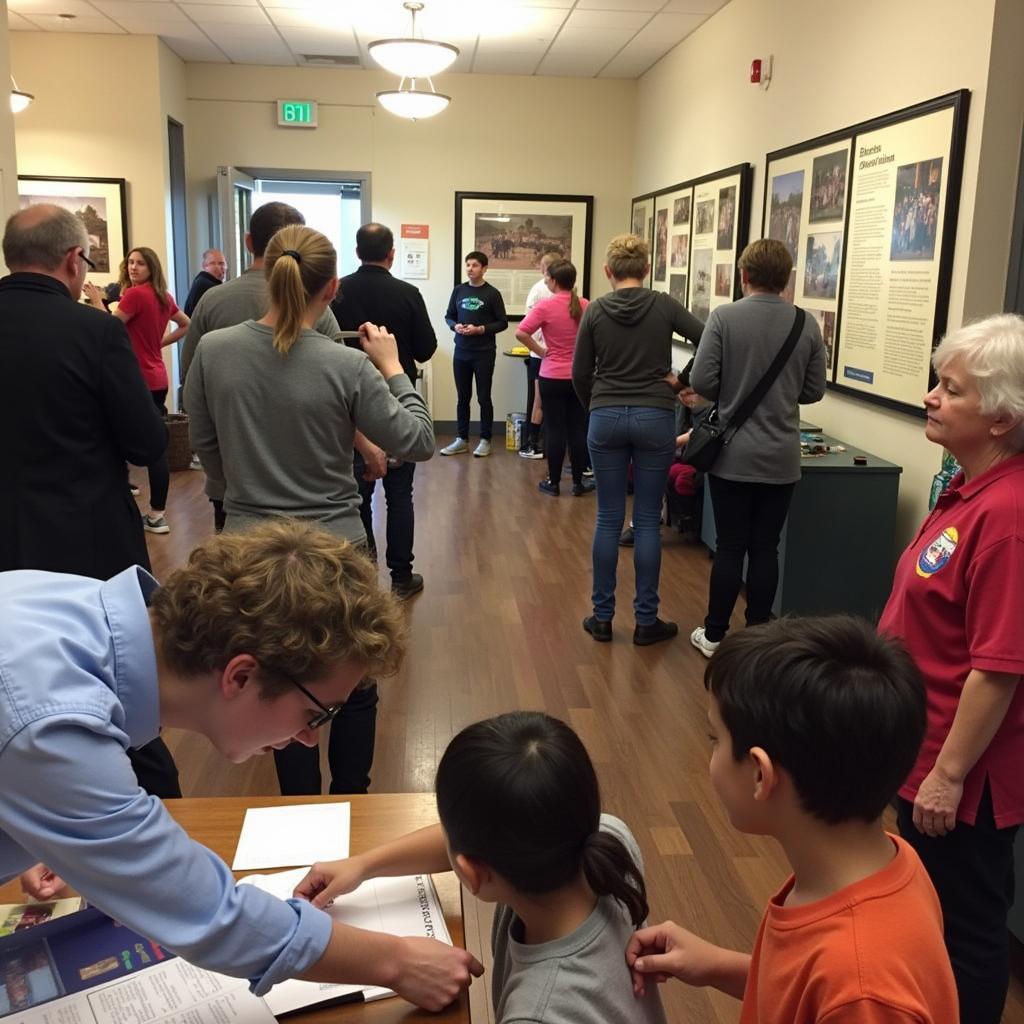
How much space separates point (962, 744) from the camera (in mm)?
1656

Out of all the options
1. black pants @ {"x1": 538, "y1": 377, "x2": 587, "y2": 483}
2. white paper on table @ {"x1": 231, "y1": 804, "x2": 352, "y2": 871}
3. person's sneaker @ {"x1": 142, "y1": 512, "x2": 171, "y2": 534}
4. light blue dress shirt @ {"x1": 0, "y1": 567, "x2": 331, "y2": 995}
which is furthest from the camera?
black pants @ {"x1": 538, "y1": 377, "x2": 587, "y2": 483}

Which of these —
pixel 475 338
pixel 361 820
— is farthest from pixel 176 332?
pixel 361 820

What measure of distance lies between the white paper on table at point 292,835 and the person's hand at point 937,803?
0.96 meters

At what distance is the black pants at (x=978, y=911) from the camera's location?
1717 mm

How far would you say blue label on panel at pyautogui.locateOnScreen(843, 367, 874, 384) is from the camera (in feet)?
14.4

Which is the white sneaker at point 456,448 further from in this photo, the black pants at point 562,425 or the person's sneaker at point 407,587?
the person's sneaker at point 407,587

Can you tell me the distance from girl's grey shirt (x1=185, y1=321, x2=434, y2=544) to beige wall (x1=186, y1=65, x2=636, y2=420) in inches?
280

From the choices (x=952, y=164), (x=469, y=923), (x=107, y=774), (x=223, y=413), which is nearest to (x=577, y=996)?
(x=107, y=774)

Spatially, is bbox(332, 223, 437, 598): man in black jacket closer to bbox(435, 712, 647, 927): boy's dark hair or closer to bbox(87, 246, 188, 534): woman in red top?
bbox(87, 246, 188, 534): woman in red top

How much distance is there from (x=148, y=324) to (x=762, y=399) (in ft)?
13.6

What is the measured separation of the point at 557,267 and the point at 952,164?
10.3 feet

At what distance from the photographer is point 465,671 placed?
394cm

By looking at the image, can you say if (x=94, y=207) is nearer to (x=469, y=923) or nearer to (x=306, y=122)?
(x=306, y=122)

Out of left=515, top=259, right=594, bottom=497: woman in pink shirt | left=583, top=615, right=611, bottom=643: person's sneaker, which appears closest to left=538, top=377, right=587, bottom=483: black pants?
left=515, top=259, right=594, bottom=497: woman in pink shirt
